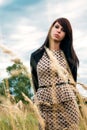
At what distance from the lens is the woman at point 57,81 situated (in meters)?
4.11

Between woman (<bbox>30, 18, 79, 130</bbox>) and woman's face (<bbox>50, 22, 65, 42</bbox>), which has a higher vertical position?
woman's face (<bbox>50, 22, 65, 42</bbox>)

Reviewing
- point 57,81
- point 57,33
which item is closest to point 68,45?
point 57,33

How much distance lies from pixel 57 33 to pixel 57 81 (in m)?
0.46

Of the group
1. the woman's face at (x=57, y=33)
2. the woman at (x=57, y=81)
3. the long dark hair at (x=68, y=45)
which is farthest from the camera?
the long dark hair at (x=68, y=45)

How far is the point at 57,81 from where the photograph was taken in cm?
420

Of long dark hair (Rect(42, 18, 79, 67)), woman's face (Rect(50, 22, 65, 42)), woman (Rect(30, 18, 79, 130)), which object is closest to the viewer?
woman (Rect(30, 18, 79, 130))

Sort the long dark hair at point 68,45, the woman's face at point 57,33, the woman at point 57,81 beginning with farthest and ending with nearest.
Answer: the long dark hair at point 68,45 < the woman's face at point 57,33 < the woman at point 57,81

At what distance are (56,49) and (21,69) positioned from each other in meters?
2.39

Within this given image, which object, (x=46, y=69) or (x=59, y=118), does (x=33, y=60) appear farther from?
(x=59, y=118)

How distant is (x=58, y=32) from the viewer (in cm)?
432

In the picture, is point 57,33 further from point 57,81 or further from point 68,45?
point 57,81

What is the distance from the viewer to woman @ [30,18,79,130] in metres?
4.11

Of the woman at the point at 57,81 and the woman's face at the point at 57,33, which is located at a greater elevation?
the woman's face at the point at 57,33

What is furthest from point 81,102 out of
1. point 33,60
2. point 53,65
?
point 33,60
